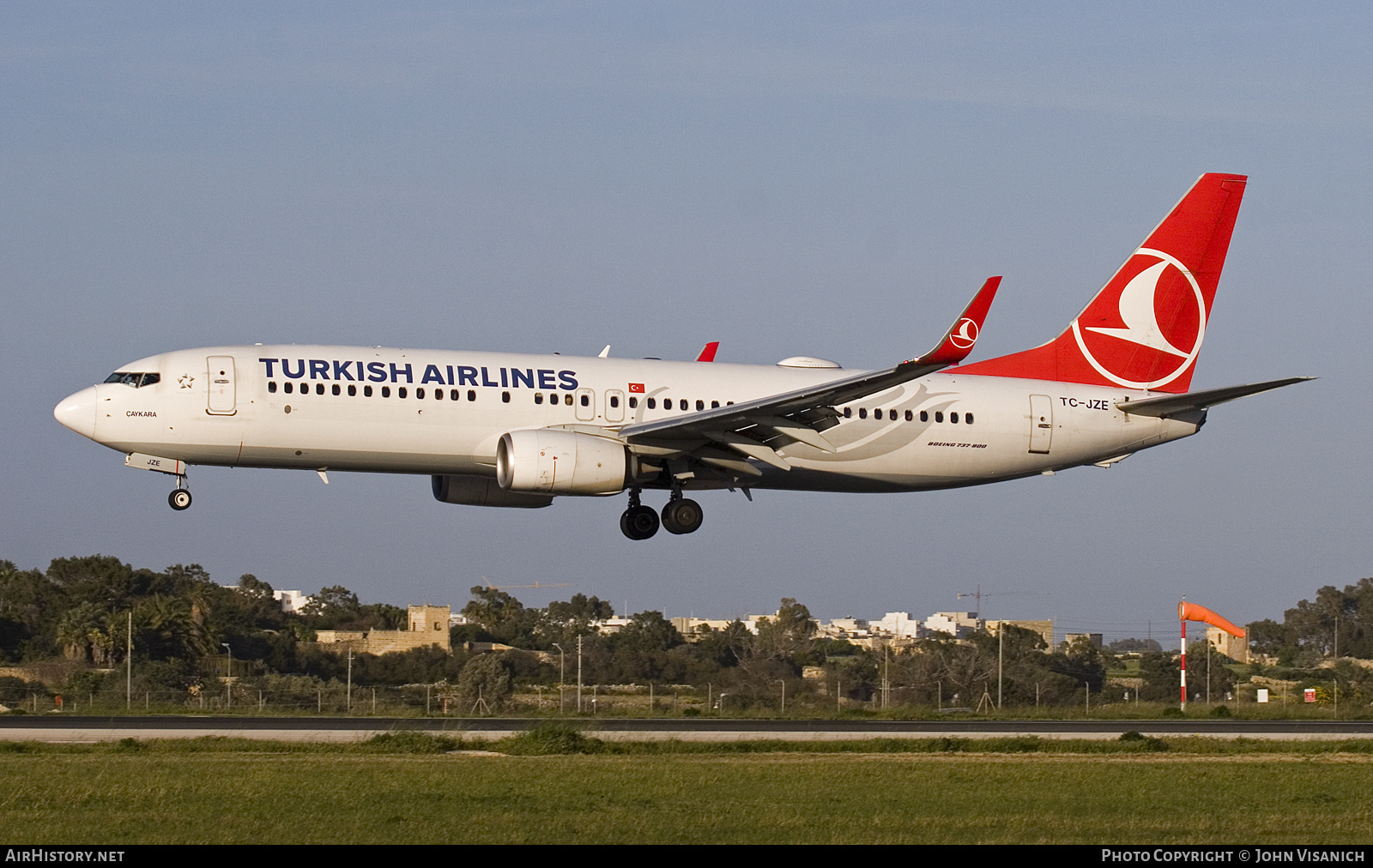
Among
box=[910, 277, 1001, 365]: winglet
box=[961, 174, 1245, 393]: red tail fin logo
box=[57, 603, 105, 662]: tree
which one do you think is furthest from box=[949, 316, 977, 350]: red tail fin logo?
box=[57, 603, 105, 662]: tree

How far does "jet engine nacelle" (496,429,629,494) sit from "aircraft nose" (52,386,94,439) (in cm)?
891

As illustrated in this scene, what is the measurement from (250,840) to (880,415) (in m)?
24.1

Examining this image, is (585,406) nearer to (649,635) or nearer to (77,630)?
(649,635)

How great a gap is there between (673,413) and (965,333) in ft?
26.6

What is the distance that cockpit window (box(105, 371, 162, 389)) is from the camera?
124ft

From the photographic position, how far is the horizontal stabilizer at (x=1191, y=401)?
3881 cm

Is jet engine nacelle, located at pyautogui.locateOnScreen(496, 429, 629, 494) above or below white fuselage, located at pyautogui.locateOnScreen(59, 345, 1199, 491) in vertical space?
below

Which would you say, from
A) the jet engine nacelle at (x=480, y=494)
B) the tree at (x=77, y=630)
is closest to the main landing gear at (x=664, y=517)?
the jet engine nacelle at (x=480, y=494)

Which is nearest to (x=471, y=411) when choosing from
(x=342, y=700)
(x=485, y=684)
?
(x=342, y=700)

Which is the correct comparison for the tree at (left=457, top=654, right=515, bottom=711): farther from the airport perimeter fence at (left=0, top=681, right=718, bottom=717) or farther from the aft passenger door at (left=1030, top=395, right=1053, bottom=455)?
the aft passenger door at (left=1030, top=395, right=1053, bottom=455)

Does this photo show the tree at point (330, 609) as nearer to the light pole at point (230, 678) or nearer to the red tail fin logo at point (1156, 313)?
the light pole at point (230, 678)

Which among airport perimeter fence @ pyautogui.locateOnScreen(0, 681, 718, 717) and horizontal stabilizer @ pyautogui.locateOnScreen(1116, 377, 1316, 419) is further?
airport perimeter fence @ pyautogui.locateOnScreen(0, 681, 718, 717)
